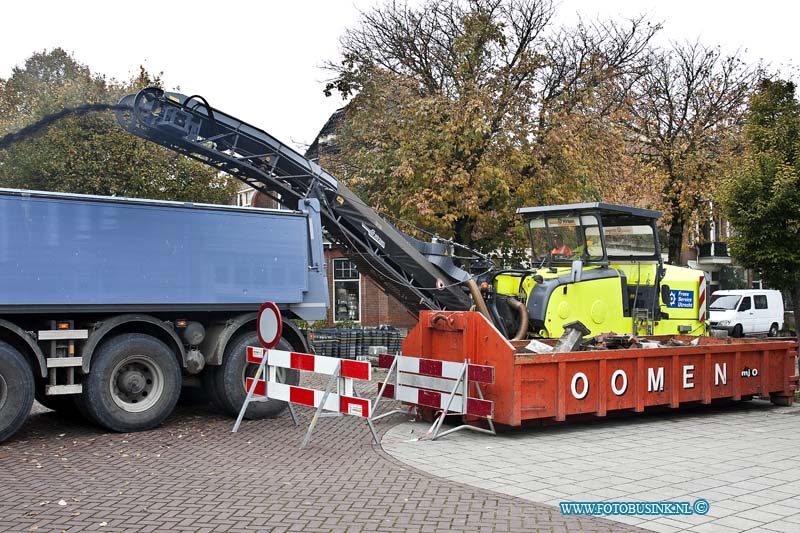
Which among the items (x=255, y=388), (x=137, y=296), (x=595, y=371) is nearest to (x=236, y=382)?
(x=255, y=388)

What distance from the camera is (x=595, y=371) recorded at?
10.3 metres

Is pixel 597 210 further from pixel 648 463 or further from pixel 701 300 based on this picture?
pixel 648 463

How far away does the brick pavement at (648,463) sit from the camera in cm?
667

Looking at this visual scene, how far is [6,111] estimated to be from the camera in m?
27.3

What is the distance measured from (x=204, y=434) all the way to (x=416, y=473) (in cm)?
327

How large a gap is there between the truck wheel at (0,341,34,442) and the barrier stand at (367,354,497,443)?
3.75 m

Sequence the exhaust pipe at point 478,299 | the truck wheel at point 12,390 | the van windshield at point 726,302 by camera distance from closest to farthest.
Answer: the truck wheel at point 12,390 < the exhaust pipe at point 478,299 < the van windshield at point 726,302

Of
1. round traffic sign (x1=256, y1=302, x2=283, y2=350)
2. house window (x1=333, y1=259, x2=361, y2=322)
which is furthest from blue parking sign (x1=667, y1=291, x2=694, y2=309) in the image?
house window (x1=333, y1=259, x2=361, y2=322)

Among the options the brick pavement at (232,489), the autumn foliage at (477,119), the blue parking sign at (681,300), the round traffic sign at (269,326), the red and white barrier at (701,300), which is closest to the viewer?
the brick pavement at (232,489)

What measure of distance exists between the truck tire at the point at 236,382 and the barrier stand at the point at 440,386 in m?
1.48

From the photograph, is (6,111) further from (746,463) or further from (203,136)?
(746,463)

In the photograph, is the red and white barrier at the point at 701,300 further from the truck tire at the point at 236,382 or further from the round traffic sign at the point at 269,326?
the round traffic sign at the point at 269,326

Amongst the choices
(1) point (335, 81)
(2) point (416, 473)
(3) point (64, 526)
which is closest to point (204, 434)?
(2) point (416, 473)

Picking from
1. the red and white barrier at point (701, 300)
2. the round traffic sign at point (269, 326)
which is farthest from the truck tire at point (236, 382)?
the red and white barrier at point (701, 300)
